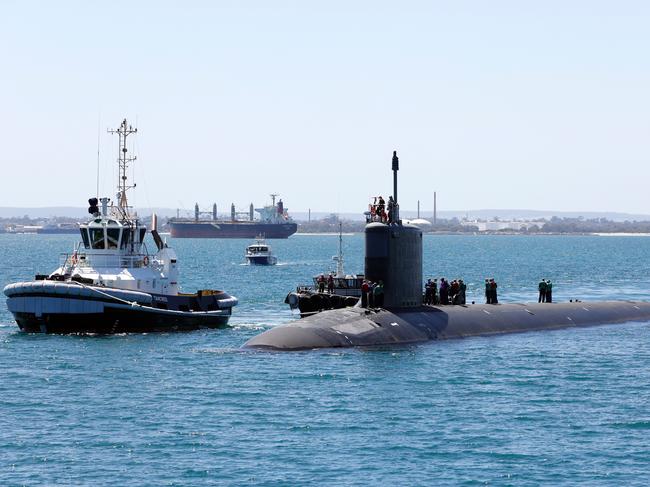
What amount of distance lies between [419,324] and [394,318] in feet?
4.97

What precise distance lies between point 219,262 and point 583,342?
11188 centimetres

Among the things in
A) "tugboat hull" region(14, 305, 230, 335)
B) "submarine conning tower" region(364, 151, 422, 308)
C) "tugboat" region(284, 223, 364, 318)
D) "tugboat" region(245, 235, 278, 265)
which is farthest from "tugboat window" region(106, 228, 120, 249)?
"tugboat" region(245, 235, 278, 265)

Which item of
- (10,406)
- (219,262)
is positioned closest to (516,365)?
(10,406)

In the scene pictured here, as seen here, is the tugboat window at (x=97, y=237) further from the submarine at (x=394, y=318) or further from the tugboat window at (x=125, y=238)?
the submarine at (x=394, y=318)

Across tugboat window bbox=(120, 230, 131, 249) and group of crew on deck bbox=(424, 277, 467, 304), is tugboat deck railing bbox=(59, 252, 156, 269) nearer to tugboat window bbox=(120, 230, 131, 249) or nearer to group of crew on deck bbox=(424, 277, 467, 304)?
tugboat window bbox=(120, 230, 131, 249)

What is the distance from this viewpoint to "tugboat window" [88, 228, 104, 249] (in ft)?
184

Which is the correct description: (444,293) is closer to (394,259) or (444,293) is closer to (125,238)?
(394,259)

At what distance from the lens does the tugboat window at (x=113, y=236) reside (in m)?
56.2

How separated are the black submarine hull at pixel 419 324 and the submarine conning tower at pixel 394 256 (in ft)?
2.79

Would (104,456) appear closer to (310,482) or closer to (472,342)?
(310,482)

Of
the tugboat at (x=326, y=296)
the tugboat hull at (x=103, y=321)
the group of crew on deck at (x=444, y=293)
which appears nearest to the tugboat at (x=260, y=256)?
the tugboat at (x=326, y=296)

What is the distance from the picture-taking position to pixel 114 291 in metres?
52.3

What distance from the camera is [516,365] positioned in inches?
1736

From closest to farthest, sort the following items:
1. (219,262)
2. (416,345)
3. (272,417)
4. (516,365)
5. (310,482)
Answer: (310,482) < (272,417) < (516,365) < (416,345) < (219,262)
